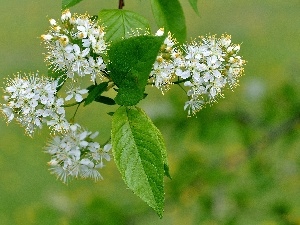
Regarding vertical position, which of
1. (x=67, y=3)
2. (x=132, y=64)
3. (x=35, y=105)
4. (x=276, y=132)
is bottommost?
(x=132, y=64)

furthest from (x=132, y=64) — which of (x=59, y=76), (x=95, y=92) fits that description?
(x=59, y=76)

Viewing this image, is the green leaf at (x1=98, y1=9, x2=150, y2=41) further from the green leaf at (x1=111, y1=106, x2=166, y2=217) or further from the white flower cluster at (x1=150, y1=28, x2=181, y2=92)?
the green leaf at (x1=111, y1=106, x2=166, y2=217)

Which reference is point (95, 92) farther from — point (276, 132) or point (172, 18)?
point (276, 132)

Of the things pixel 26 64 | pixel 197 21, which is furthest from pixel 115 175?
pixel 197 21

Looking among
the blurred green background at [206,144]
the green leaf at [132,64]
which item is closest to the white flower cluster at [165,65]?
the green leaf at [132,64]

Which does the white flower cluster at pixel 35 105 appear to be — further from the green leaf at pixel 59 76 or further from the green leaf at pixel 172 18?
the green leaf at pixel 172 18

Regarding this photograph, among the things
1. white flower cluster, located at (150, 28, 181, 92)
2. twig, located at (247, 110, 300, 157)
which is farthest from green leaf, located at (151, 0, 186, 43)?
twig, located at (247, 110, 300, 157)
